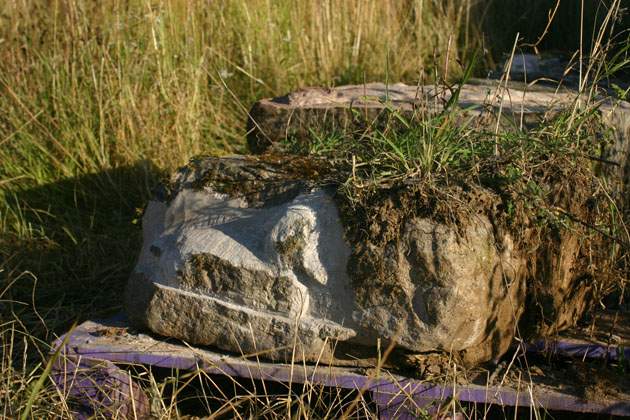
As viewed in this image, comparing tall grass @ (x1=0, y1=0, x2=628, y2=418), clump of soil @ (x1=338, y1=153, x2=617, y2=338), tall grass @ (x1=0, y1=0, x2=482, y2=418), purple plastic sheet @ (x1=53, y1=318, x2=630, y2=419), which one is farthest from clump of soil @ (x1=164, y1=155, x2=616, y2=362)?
tall grass @ (x1=0, y1=0, x2=628, y2=418)

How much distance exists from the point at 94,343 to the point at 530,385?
1656 millimetres

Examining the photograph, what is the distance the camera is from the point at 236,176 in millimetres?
2637

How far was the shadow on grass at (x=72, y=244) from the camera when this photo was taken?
3602mm

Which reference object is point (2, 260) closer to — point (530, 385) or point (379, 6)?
point (530, 385)

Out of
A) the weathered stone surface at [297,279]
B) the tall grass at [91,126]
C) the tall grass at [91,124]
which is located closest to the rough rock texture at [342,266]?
the weathered stone surface at [297,279]

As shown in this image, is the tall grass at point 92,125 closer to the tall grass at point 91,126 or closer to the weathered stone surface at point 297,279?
the tall grass at point 91,126

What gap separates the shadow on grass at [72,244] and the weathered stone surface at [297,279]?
3.52 ft

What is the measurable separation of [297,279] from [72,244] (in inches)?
92.3

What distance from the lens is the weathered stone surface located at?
2207 mm

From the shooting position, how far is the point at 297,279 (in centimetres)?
236

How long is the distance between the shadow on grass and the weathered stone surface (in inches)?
42.2

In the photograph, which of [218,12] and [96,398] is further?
[218,12]

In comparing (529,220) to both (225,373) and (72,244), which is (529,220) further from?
(72,244)

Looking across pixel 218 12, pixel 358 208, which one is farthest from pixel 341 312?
pixel 218 12
